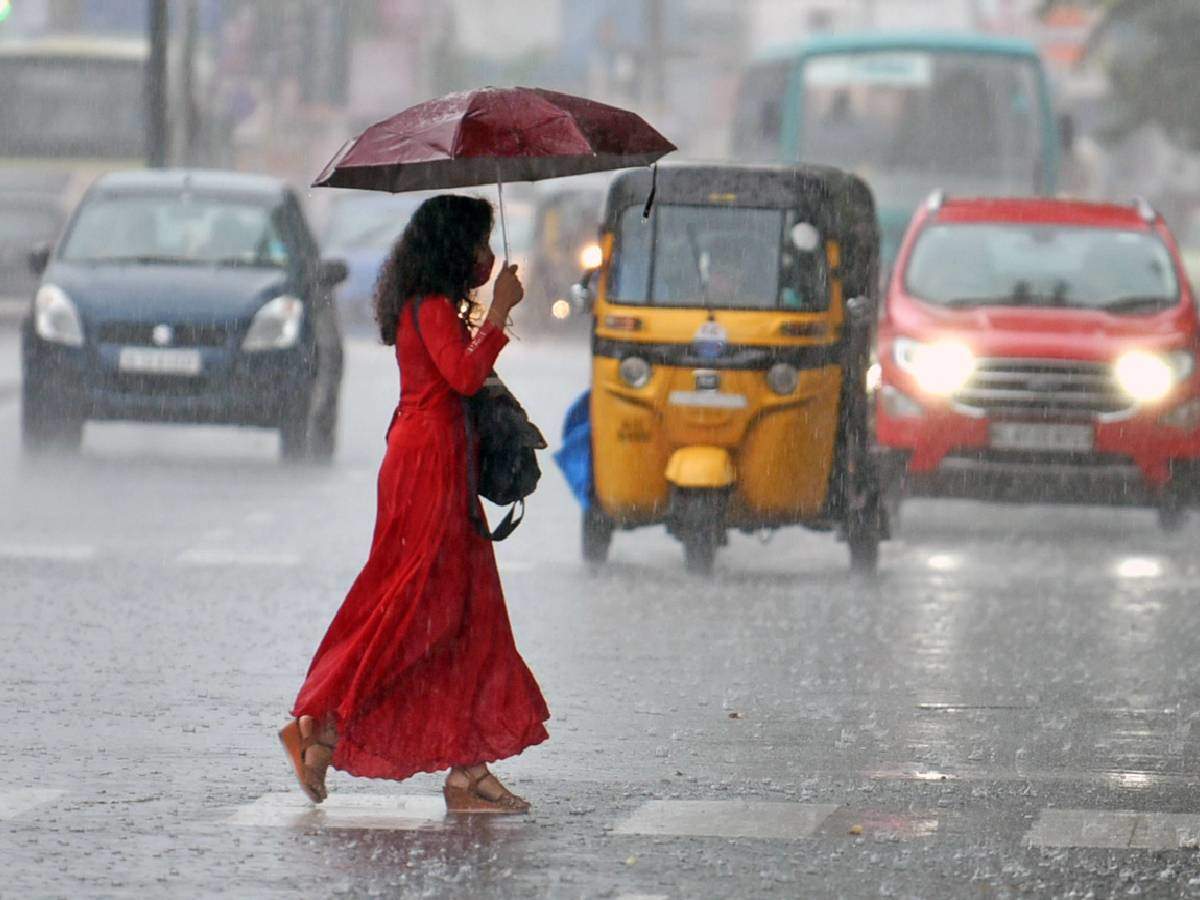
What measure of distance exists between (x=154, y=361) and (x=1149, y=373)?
21.0ft

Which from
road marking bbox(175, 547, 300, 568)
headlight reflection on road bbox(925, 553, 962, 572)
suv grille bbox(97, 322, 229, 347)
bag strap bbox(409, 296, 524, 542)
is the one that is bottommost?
road marking bbox(175, 547, 300, 568)

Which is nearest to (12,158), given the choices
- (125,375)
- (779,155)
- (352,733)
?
(779,155)

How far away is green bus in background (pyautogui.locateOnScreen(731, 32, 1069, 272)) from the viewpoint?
3047 centimetres

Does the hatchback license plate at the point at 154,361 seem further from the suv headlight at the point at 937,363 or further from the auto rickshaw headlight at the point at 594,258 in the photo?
the auto rickshaw headlight at the point at 594,258

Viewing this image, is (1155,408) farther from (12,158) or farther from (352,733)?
(12,158)

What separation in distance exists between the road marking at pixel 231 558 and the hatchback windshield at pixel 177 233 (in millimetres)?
5877

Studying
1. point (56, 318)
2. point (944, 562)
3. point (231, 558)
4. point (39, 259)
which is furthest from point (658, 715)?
point (39, 259)

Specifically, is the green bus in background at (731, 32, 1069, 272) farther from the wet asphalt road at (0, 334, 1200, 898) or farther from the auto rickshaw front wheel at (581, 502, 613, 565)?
the auto rickshaw front wheel at (581, 502, 613, 565)

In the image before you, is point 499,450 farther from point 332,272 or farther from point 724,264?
point 332,272

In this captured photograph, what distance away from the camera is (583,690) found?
10.5m

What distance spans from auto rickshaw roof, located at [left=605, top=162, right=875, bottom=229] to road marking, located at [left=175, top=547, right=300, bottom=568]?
210cm

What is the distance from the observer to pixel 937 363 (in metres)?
16.6

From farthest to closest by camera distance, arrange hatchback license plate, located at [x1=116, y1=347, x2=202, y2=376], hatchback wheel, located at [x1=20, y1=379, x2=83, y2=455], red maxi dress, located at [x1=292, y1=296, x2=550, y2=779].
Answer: hatchback wheel, located at [x1=20, y1=379, x2=83, y2=455] → hatchback license plate, located at [x1=116, y1=347, x2=202, y2=376] → red maxi dress, located at [x1=292, y1=296, x2=550, y2=779]

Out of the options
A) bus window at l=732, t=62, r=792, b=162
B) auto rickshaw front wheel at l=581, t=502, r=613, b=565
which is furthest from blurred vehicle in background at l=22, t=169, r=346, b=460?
bus window at l=732, t=62, r=792, b=162
